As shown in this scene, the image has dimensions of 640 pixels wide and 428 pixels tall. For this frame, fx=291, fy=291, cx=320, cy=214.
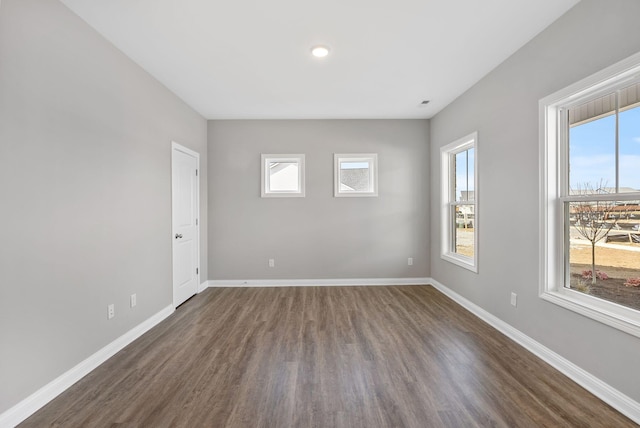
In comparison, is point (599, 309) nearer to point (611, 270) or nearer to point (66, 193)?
point (611, 270)

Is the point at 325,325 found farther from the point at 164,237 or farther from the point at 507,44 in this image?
the point at 507,44

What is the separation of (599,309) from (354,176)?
3.43 meters

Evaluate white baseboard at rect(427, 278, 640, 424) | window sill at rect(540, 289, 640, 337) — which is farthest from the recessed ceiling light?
white baseboard at rect(427, 278, 640, 424)

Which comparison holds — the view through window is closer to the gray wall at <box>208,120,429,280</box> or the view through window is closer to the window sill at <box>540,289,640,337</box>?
the window sill at <box>540,289,640,337</box>

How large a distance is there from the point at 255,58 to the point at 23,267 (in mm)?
2449

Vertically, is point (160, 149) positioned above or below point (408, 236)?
above

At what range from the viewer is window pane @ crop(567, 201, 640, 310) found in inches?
75.5

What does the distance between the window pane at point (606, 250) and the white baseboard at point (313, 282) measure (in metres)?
2.62

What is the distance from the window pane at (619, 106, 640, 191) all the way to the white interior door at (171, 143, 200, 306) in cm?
421

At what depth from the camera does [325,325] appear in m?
3.15

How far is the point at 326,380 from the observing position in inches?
84.2

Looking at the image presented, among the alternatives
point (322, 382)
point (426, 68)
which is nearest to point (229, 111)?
point (426, 68)

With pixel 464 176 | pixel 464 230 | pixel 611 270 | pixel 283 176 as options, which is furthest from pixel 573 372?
pixel 283 176

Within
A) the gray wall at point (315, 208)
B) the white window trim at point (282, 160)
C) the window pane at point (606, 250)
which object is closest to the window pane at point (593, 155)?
the window pane at point (606, 250)
